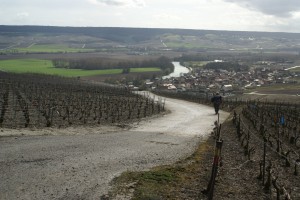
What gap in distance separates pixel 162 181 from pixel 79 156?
4.20 metres

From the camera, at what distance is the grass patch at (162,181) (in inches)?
480

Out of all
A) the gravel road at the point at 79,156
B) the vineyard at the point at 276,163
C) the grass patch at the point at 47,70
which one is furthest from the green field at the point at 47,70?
the vineyard at the point at 276,163

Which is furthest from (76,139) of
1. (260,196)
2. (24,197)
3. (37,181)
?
(260,196)

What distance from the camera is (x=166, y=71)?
133 metres

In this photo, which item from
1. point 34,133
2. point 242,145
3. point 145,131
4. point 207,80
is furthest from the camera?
point 207,80

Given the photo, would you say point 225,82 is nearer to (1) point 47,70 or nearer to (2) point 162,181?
(1) point 47,70

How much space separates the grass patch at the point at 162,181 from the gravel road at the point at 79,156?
54 centimetres

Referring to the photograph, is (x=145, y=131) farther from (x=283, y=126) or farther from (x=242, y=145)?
(x=283, y=126)

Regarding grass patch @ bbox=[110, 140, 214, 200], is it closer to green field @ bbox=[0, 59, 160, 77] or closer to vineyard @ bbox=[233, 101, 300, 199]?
vineyard @ bbox=[233, 101, 300, 199]

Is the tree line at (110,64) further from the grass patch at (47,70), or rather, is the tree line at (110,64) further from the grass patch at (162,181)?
the grass patch at (162,181)

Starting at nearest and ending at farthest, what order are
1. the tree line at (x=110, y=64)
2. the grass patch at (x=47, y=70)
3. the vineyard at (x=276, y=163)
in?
the vineyard at (x=276, y=163) < the grass patch at (x=47, y=70) < the tree line at (x=110, y=64)

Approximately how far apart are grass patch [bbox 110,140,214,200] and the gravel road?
54cm

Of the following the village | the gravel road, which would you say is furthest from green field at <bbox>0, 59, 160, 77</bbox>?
the gravel road

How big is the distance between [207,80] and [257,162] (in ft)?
312
